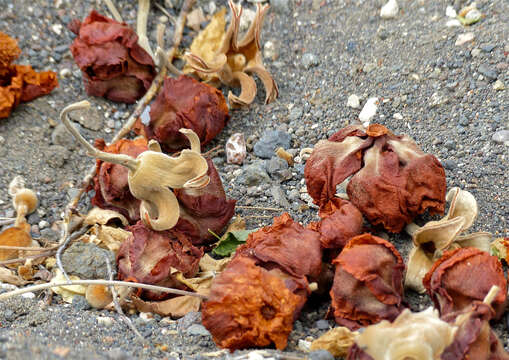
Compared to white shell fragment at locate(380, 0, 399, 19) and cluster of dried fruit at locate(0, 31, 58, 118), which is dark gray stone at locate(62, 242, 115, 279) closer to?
cluster of dried fruit at locate(0, 31, 58, 118)

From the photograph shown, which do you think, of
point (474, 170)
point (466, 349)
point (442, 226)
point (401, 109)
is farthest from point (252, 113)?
point (466, 349)

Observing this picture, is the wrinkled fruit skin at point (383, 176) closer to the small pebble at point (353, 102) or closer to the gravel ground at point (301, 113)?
the gravel ground at point (301, 113)

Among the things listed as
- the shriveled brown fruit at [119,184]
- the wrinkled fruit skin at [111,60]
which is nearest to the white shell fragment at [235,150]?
the shriveled brown fruit at [119,184]

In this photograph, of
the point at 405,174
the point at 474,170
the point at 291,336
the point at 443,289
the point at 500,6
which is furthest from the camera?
the point at 500,6

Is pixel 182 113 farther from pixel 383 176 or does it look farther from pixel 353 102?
pixel 383 176

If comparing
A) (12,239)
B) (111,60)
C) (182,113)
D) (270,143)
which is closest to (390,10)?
(270,143)

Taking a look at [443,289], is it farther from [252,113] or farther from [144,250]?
[252,113]
